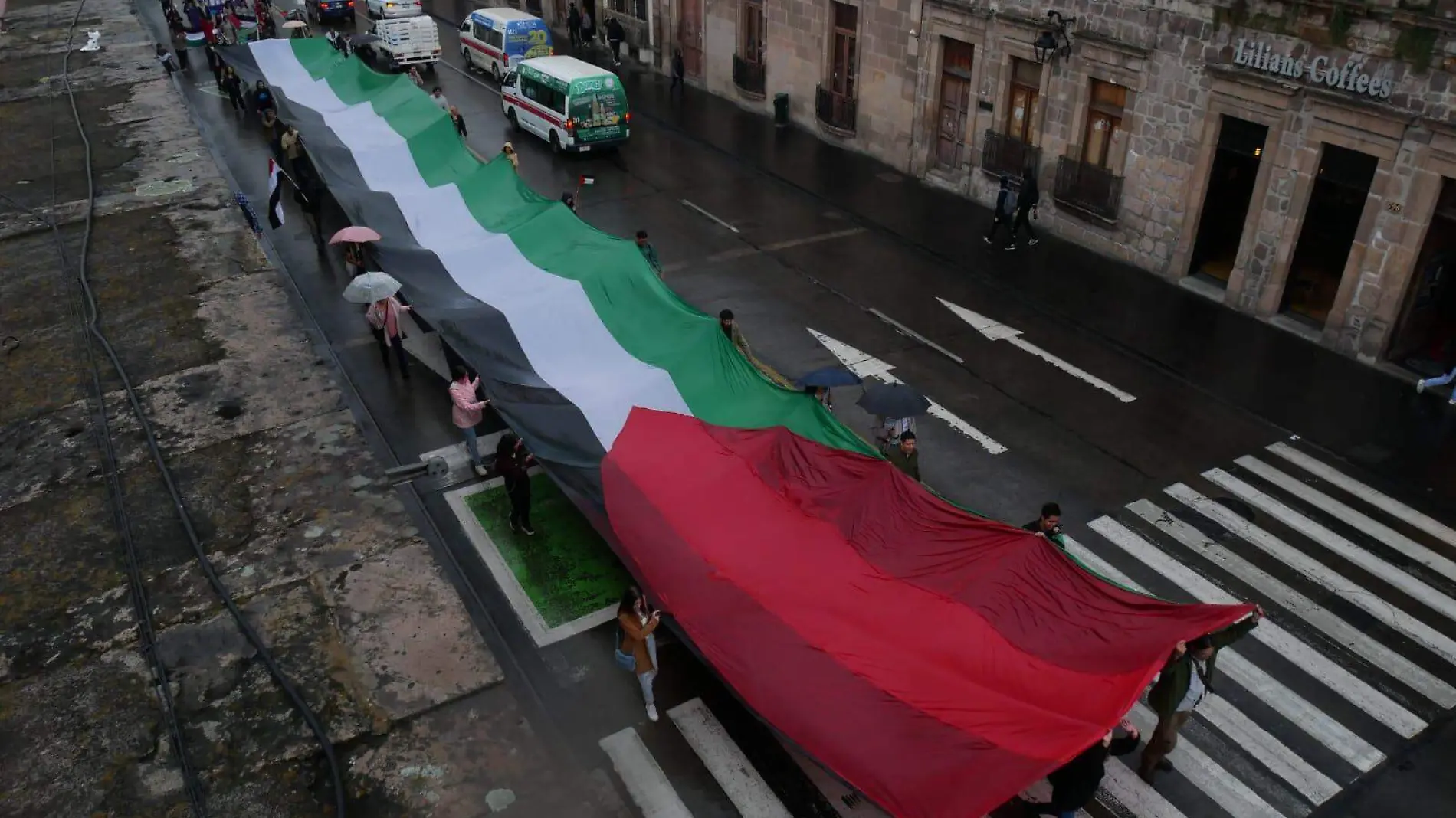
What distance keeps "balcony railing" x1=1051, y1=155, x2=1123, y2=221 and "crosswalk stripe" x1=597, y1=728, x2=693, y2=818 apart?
53.2 ft

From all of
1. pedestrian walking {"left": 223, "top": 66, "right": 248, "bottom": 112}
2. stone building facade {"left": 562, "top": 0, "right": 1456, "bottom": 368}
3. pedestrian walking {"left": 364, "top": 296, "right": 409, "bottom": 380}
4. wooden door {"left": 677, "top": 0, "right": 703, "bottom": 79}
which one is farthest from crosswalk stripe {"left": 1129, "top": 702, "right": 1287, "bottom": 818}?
pedestrian walking {"left": 223, "top": 66, "right": 248, "bottom": 112}

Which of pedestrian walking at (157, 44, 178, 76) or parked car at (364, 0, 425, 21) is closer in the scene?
pedestrian walking at (157, 44, 178, 76)

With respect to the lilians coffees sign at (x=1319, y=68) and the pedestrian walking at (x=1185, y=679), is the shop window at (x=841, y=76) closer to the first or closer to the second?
the lilians coffees sign at (x=1319, y=68)

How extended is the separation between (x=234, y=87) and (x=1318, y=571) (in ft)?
103

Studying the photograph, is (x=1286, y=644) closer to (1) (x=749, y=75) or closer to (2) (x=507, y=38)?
(1) (x=749, y=75)

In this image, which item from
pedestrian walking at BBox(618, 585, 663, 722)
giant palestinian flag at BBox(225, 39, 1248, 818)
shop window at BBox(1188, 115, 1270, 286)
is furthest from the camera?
shop window at BBox(1188, 115, 1270, 286)

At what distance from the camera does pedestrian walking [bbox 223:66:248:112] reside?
31.5 m

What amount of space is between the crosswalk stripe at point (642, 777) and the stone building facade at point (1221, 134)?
14814 mm

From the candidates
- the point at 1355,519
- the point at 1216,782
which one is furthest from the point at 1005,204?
the point at 1216,782

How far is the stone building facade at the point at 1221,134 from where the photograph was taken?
1681 centimetres

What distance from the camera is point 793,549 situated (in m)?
11.2

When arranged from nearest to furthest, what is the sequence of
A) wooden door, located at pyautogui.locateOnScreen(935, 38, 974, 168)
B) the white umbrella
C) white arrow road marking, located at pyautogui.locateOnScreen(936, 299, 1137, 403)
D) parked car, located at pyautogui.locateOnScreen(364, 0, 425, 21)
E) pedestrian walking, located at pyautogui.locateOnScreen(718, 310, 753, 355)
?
pedestrian walking, located at pyautogui.locateOnScreen(718, 310, 753, 355), the white umbrella, white arrow road marking, located at pyautogui.locateOnScreen(936, 299, 1137, 403), wooden door, located at pyautogui.locateOnScreen(935, 38, 974, 168), parked car, located at pyautogui.locateOnScreen(364, 0, 425, 21)

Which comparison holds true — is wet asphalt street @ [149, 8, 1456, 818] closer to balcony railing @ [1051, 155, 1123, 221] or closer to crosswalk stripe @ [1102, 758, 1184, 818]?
crosswalk stripe @ [1102, 758, 1184, 818]

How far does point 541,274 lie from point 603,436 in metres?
4.70
